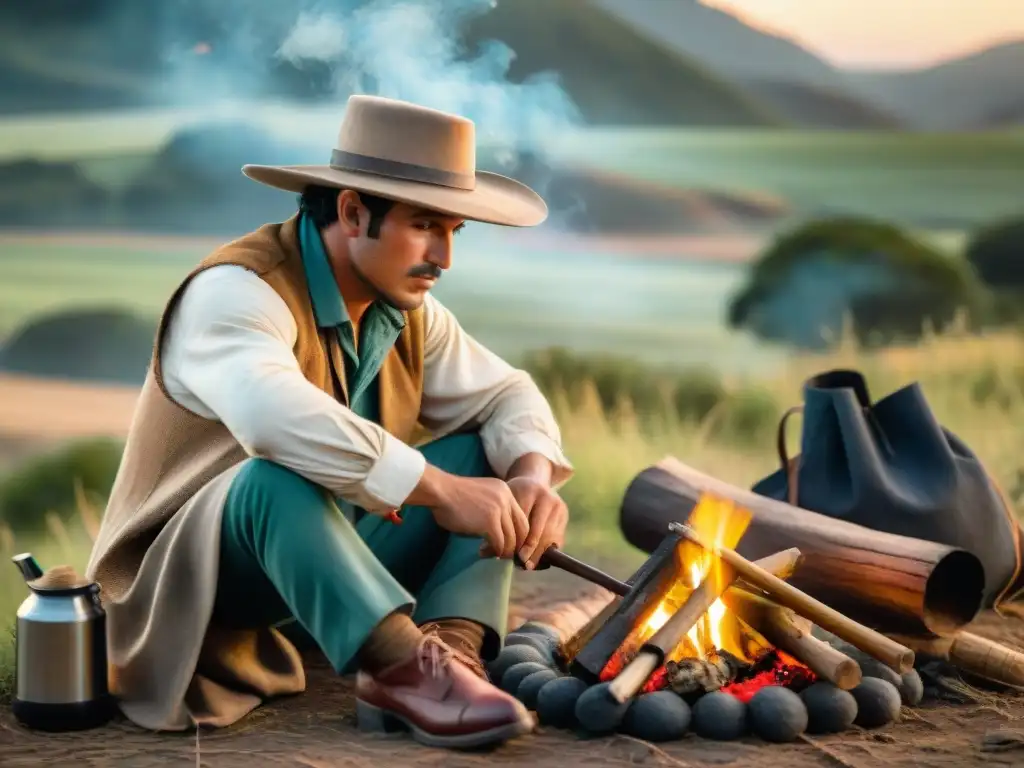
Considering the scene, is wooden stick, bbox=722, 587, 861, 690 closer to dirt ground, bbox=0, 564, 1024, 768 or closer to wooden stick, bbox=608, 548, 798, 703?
wooden stick, bbox=608, 548, 798, 703

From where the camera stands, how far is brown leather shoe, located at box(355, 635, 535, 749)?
11.0ft

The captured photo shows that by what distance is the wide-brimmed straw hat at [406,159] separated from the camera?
12.3 ft

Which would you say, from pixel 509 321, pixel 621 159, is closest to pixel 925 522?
pixel 509 321

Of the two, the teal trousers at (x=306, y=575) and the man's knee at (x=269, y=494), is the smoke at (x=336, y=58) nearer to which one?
the teal trousers at (x=306, y=575)

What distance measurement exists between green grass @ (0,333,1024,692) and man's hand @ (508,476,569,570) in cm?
227

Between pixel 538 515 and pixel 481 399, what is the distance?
55 cm

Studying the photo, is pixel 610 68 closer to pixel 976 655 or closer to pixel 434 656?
pixel 976 655

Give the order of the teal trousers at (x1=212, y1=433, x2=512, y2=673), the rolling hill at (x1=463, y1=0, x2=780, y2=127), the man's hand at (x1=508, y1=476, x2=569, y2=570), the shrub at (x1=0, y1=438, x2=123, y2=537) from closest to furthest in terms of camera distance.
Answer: the teal trousers at (x1=212, y1=433, x2=512, y2=673) < the man's hand at (x1=508, y1=476, x2=569, y2=570) < the shrub at (x1=0, y1=438, x2=123, y2=537) < the rolling hill at (x1=463, y1=0, x2=780, y2=127)

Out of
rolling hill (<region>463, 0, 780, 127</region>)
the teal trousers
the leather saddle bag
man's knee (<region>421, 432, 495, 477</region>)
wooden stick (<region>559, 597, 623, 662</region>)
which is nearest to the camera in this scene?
the teal trousers

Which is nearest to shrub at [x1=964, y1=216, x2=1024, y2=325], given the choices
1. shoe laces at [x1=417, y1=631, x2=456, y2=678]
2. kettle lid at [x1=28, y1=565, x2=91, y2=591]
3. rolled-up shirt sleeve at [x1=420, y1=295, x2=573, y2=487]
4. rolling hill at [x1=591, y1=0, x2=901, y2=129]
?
rolling hill at [x1=591, y1=0, x2=901, y2=129]

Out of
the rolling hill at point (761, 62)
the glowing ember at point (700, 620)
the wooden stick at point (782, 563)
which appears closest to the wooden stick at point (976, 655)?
the wooden stick at point (782, 563)

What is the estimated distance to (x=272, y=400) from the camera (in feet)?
11.1

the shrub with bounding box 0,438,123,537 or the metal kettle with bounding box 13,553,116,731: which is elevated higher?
the shrub with bounding box 0,438,123,537

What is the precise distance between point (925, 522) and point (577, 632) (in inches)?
49.4
